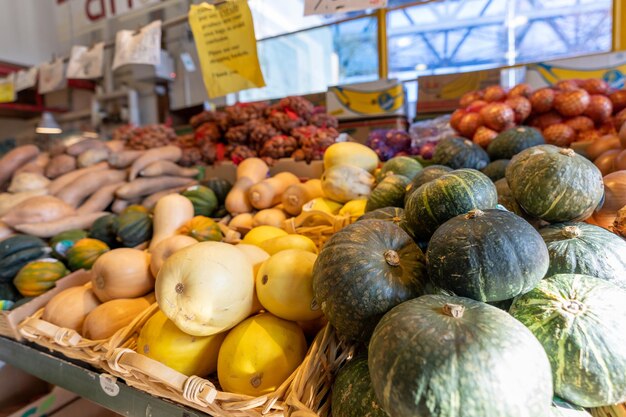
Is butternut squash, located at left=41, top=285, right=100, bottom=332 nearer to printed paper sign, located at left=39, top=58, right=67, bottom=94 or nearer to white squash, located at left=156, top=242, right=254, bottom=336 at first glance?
white squash, located at left=156, top=242, right=254, bottom=336

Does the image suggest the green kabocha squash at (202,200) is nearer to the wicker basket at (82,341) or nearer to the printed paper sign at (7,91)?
the wicker basket at (82,341)

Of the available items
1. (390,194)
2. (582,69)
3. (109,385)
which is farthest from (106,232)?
(582,69)

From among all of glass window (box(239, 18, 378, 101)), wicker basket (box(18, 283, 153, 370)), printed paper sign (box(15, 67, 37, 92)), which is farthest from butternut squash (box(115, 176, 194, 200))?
glass window (box(239, 18, 378, 101))

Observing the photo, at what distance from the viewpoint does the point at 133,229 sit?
1.49 metres

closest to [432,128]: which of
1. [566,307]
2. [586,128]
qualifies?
[586,128]

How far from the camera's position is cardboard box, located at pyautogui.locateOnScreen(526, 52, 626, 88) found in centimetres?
225

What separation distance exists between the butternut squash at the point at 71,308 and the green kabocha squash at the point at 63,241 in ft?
1.31

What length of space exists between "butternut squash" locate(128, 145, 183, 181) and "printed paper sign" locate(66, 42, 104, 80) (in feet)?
4.73

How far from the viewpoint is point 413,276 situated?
68 centimetres

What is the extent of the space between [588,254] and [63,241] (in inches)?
69.7

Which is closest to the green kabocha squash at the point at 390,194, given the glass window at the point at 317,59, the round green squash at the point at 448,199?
the round green squash at the point at 448,199

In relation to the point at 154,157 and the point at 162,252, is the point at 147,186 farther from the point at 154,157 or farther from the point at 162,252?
the point at 162,252

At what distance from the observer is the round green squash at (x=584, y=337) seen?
532 millimetres

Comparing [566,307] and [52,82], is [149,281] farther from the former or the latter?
[52,82]
